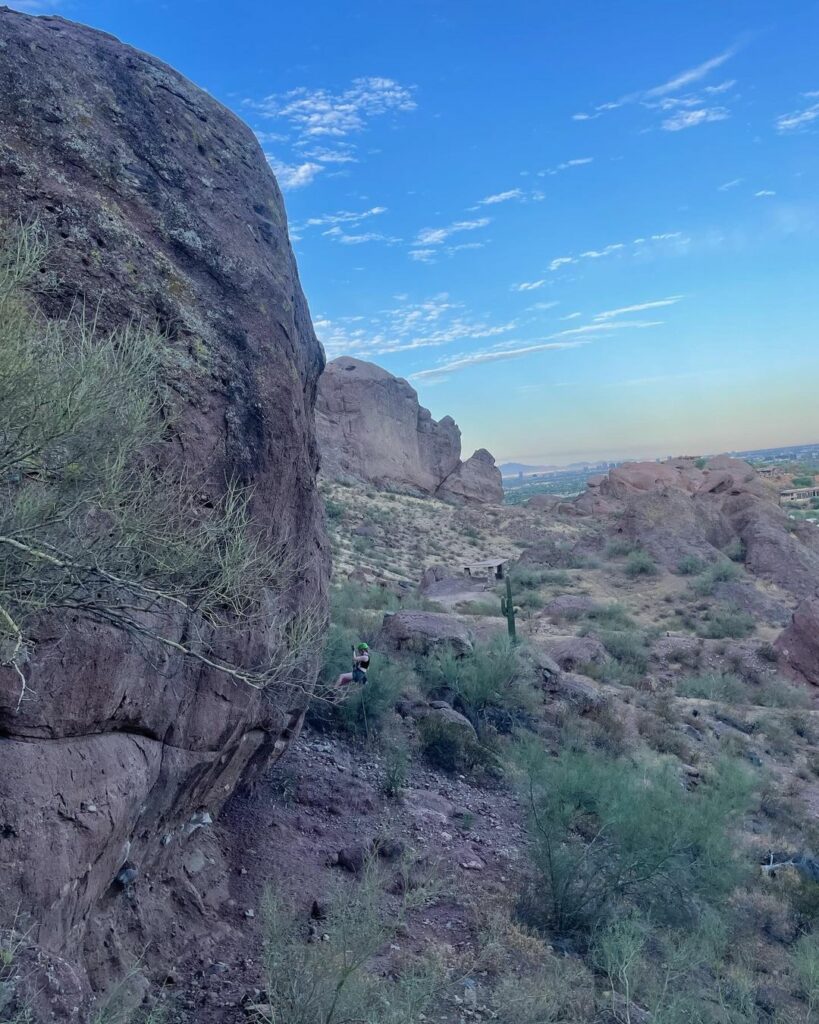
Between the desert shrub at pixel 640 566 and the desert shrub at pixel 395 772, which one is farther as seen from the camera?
the desert shrub at pixel 640 566

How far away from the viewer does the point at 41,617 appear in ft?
13.1

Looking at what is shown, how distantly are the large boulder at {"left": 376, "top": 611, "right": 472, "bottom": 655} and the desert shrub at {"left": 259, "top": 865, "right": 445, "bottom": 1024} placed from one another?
845 centimetres

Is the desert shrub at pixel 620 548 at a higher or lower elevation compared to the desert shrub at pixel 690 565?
higher

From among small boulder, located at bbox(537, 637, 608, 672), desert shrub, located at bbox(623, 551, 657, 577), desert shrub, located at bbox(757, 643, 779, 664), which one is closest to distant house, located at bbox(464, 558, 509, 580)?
desert shrub, located at bbox(623, 551, 657, 577)

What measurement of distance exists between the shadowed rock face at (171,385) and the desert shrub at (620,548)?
25.1 meters

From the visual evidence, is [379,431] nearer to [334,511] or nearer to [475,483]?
[475,483]

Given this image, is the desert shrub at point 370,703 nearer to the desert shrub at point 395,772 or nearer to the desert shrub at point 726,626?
the desert shrub at point 395,772

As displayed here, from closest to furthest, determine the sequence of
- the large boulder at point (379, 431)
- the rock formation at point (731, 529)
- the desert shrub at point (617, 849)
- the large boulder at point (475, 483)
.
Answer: the desert shrub at point (617, 849) → the rock formation at point (731, 529) → the large boulder at point (379, 431) → the large boulder at point (475, 483)

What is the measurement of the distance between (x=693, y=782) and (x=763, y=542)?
21256 mm

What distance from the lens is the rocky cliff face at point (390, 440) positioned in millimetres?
54406

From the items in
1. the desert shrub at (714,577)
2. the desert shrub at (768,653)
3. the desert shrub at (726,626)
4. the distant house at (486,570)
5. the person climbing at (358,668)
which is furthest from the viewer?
the distant house at (486,570)

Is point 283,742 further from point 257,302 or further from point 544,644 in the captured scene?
point 544,644

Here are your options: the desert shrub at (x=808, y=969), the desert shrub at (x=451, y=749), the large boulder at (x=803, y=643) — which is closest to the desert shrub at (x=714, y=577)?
the large boulder at (x=803, y=643)

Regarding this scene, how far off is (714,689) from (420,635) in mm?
6878
